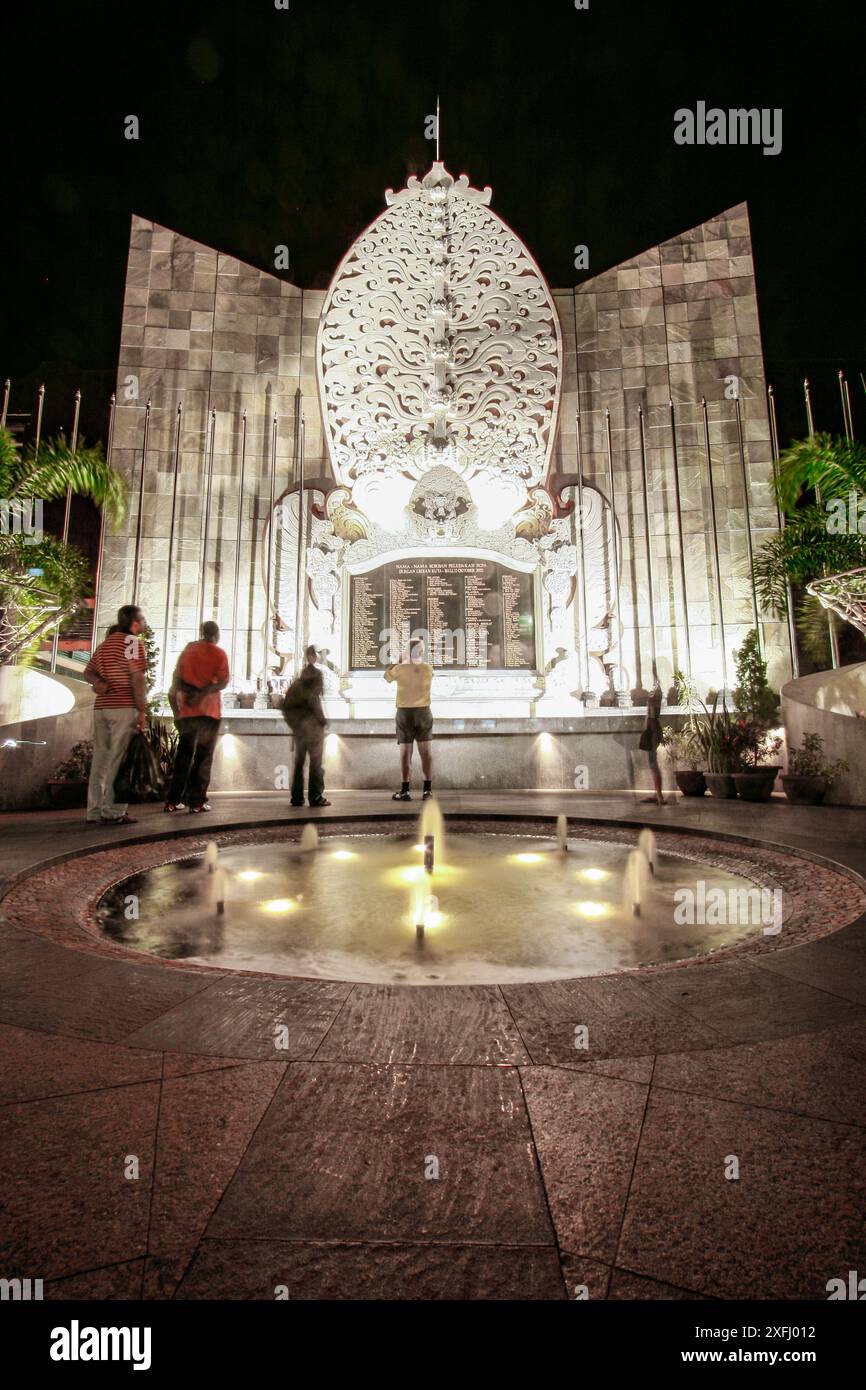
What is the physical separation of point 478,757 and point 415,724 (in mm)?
2111

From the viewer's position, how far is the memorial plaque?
11.4m

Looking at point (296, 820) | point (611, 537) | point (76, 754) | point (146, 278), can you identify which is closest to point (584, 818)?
point (296, 820)

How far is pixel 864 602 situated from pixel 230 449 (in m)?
10.8

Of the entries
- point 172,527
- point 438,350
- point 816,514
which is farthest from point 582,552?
point 172,527

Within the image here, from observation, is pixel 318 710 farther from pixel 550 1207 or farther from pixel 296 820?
pixel 550 1207

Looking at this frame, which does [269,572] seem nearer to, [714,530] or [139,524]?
[139,524]

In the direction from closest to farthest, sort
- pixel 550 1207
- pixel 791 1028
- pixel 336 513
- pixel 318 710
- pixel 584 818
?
pixel 550 1207, pixel 791 1028, pixel 584 818, pixel 318 710, pixel 336 513

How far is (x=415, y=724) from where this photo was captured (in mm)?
7637

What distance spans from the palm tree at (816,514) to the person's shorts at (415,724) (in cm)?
559

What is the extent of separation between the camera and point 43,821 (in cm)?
574

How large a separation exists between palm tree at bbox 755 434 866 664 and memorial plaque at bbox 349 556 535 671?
3895 mm
